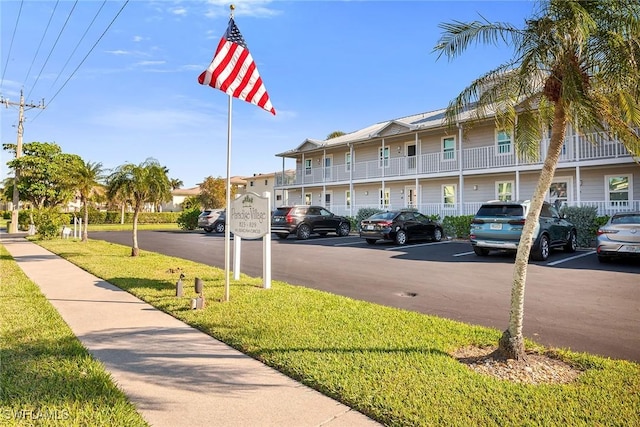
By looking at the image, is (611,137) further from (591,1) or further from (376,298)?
(376,298)

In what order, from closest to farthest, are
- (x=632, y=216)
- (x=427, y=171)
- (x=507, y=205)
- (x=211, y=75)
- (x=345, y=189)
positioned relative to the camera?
(x=211, y=75)
(x=632, y=216)
(x=507, y=205)
(x=427, y=171)
(x=345, y=189)

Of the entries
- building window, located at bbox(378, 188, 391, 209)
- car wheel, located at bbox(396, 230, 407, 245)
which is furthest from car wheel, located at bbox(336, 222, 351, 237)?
car wheel, located at bbox(396, 230, 407, 245)

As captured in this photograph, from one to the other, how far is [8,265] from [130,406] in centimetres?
1041

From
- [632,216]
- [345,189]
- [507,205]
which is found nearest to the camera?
[632,216]

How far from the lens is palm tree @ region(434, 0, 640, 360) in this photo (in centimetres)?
370

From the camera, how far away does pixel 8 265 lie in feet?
35.6

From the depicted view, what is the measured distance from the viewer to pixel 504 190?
69.9 feet

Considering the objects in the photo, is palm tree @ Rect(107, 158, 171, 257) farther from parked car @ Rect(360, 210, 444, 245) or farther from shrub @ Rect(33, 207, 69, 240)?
shrub @ Rect(33, 207, 69, 240)

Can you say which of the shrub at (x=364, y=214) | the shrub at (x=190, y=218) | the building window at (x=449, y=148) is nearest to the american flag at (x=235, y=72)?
the shrub at (x=364, y=214)

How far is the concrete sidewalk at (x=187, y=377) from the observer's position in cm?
306

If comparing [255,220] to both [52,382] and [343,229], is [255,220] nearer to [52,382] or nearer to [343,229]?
[52,382]

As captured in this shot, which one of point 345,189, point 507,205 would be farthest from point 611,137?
point 345,189

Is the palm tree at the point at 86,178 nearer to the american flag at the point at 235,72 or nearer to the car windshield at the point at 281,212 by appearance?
the car windshield at the point at 281,212

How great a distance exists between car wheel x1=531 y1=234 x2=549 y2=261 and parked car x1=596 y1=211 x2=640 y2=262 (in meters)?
1.32
